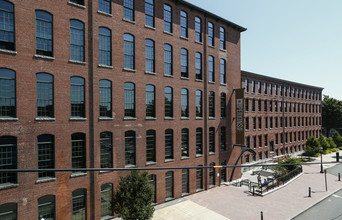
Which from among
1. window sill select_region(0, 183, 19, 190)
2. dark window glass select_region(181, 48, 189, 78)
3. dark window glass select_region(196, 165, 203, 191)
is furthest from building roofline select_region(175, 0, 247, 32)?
window sill select_region(0, 183, 19, 190)

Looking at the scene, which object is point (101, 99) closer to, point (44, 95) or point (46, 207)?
point (44, 95)

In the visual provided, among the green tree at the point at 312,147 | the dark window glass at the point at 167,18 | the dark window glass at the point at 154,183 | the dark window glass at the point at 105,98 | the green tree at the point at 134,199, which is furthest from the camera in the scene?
the green tree at the point at 312,147

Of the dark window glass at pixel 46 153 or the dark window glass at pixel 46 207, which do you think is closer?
the dark window glass at pixel 46 207

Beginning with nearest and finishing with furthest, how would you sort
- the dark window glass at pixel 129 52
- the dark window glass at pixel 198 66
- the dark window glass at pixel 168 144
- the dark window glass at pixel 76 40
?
the dark window glass at pixel 76 40, the dark window glass at pixel 129 52, the dark window glass at pixel 168 144, the dark window glass at pixel 198 66

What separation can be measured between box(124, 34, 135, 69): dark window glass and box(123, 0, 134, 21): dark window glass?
5.46ft

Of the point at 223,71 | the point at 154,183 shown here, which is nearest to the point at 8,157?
the point at 154,183

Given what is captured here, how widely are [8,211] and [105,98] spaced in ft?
32.6

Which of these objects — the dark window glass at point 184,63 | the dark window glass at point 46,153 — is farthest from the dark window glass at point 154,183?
the dark window glass at point 184,63

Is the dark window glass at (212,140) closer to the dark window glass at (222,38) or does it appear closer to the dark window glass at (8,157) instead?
the dark window glass at (222,38)

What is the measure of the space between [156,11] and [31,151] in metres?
16.3

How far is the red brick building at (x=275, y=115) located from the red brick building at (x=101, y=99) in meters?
13.3

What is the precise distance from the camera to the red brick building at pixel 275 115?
37219 millimetres

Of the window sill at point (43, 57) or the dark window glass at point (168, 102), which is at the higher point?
the window sill at point (43, 57)

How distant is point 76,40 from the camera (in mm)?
16578
